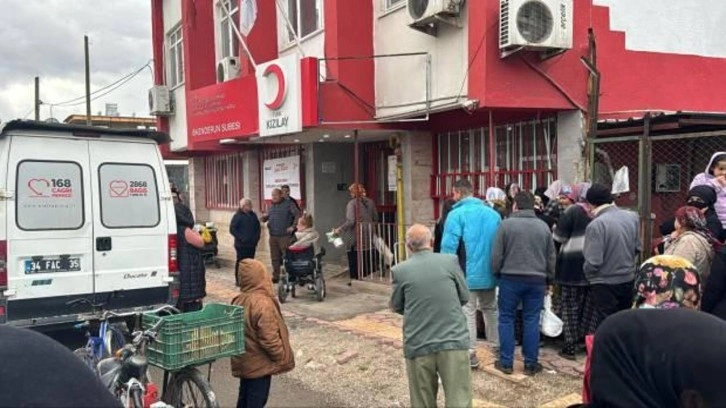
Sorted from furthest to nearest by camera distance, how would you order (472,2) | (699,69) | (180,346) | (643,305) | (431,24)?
1. (699,69)
2. (431,24)
3. (472,2)
4. (180,346)
5. (643,305)

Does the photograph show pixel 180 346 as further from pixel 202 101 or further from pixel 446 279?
pixel 202 101

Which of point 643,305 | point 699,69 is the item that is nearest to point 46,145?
point 643,305

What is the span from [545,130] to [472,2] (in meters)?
2.04

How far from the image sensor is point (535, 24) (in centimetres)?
747

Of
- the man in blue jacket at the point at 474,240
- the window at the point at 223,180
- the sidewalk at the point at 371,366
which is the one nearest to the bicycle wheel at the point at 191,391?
the sidewalk at the point at 371,366

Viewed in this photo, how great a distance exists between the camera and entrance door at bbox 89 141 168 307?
20.3 ft

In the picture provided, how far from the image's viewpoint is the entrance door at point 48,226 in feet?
18.7

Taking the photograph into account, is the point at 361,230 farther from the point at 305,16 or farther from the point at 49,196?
the point at 49,196

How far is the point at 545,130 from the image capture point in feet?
28.1

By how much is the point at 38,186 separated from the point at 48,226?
0.39 m

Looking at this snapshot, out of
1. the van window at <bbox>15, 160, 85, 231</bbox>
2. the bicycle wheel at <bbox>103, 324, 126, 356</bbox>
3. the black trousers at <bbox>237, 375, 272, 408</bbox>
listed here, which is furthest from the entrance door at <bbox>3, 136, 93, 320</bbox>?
the black trousers at <bbox>237, 375, 272, 408</bbox>

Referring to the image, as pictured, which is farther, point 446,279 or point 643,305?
point 446,279

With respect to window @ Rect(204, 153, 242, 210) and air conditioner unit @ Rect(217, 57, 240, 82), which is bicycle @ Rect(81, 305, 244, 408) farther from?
window @ Rect(204, 153, 242, 210)

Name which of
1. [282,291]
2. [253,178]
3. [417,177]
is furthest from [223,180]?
[417,177]
